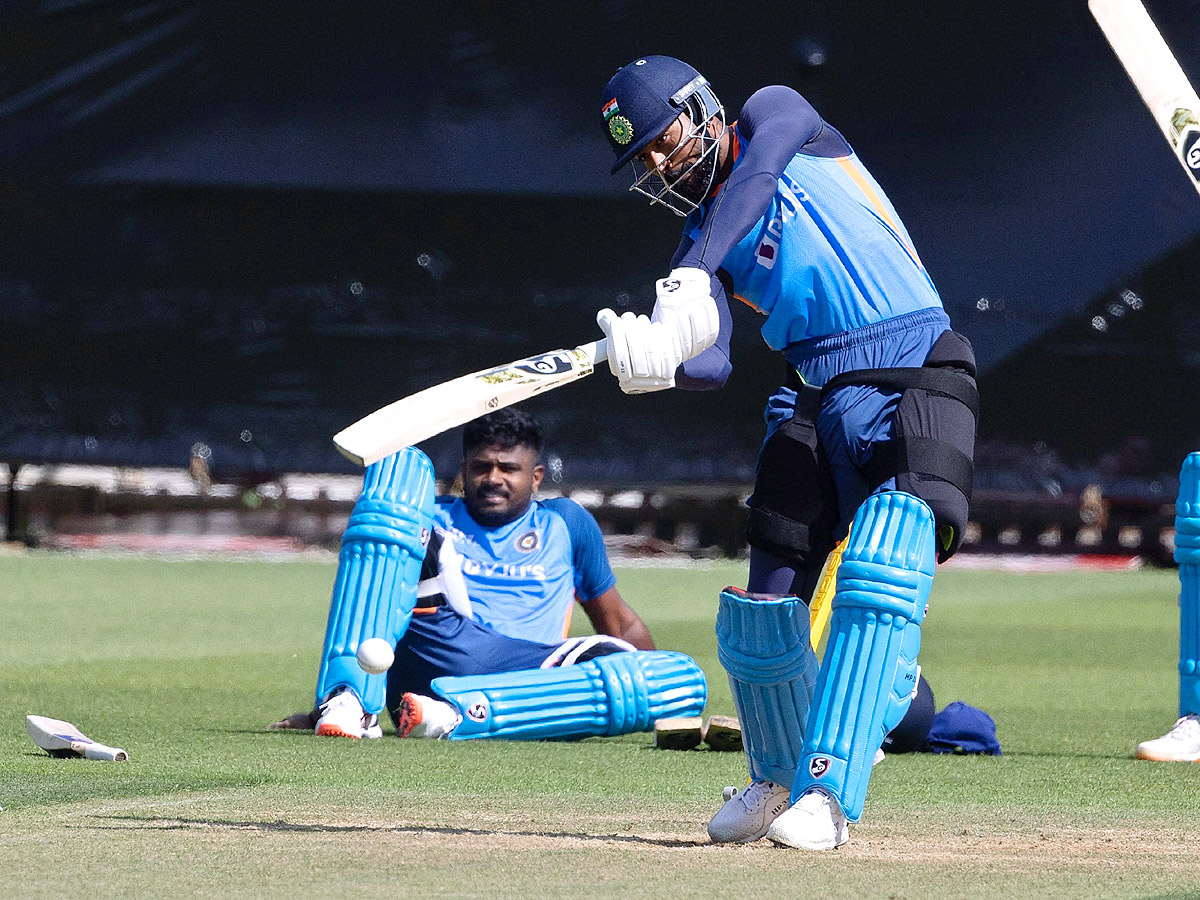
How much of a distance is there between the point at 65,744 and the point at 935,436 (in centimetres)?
225

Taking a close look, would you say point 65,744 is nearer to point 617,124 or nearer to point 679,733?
point 679,733

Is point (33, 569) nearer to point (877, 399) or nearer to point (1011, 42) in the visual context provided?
point (1011, 42)

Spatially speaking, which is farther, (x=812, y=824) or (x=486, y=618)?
(x=486, y=618)

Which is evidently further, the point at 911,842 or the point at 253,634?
the point at 253,634

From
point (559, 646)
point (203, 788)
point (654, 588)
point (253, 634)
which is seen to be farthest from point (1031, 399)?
point (203, 788)

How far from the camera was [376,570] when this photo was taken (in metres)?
4.83

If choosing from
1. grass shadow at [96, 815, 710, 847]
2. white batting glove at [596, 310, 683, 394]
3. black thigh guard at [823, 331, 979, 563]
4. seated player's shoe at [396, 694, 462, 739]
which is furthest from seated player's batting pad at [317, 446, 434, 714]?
black thigh guard at [823, 331, 979, 563]

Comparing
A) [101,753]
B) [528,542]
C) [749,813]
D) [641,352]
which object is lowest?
[101,753]

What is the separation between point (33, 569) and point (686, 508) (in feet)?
16.4

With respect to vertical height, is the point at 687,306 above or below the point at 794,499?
above

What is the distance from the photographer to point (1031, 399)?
514 inches

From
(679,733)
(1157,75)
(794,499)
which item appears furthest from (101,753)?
(1157,75)

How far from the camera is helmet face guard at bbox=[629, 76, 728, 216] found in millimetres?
3246

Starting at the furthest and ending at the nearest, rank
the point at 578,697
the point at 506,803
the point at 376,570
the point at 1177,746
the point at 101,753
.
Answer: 1. the point at 578,697
2. the point at 376,570
3. the point at 1177,746
4. the point at 101,753
5. the point at 506,803
